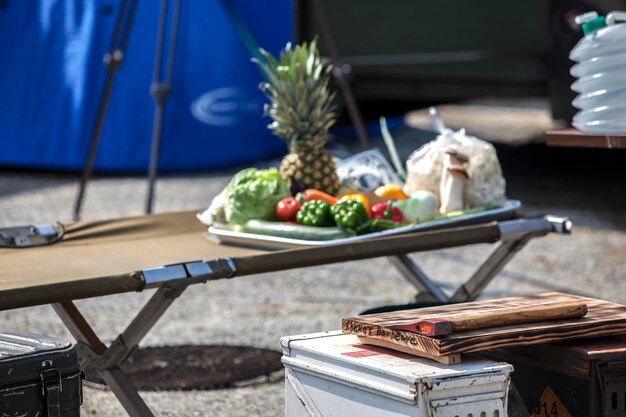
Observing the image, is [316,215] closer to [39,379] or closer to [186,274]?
[186,274]

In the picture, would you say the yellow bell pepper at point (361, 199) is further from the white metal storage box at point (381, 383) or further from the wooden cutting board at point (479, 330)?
the white metal storage box at point (381, 383)

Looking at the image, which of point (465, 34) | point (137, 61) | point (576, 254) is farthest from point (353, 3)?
point (576, 254)

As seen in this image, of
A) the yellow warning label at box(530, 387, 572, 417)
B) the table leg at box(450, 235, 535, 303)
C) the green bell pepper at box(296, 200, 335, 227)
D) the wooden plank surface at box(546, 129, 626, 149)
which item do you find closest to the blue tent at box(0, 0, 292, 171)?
the table leg at box(450, 235, 535, 303)

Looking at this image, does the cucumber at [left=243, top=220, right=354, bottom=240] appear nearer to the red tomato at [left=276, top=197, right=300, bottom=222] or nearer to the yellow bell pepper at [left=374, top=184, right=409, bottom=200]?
the red tomato at [left=276, top=197, right=300, bottom=222]

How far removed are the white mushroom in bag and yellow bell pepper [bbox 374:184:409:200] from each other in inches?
5.6

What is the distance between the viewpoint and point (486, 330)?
2.47 meters

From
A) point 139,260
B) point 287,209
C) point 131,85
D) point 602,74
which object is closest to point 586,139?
point 602,74

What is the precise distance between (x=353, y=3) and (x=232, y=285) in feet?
12.7

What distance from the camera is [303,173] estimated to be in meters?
3.64

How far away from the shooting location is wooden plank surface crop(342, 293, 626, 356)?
2.38 meters

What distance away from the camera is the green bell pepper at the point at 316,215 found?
3.30 m

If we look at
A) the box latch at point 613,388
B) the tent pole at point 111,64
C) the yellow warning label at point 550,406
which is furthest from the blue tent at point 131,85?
the box latch at point 613,388

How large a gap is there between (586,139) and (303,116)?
1.01m

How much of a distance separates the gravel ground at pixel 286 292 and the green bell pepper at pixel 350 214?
851mm
